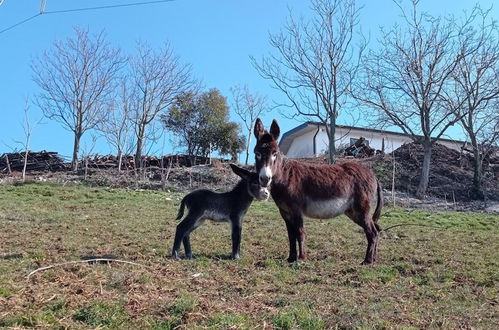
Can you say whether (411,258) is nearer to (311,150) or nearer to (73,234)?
(73,234)

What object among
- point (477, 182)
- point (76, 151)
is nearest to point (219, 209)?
point (477, 182)

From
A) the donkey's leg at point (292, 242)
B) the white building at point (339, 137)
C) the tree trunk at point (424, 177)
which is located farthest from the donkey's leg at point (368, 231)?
the white building at point (339, 137)

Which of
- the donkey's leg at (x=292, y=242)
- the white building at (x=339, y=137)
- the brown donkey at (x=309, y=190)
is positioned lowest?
the donkey's leg at (x=292, y=242)

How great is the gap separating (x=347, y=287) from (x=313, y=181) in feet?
7.94

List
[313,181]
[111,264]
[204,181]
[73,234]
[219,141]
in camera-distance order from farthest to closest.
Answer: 1. [219,141]
2. [204,181]
3. [73,234]
4. [313,181]
5. [111,264]

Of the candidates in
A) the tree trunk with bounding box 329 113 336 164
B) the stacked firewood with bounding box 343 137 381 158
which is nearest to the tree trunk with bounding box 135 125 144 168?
the tree trunk with bounding box 329 113 336 164

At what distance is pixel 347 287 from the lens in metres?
6.84

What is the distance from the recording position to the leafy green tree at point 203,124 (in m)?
40.8

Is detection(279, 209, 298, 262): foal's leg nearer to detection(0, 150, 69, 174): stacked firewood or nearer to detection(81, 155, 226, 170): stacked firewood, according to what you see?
detection(81, 155, 226, 170): stacked firewood

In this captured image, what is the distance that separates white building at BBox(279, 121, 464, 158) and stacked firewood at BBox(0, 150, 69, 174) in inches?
623

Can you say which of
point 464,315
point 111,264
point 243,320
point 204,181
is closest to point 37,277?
point 111,264

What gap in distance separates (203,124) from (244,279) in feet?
113

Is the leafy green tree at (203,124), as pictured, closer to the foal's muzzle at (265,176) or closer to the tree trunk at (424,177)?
the tree trunk at (424,177)

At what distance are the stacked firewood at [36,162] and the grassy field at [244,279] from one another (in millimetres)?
19078
